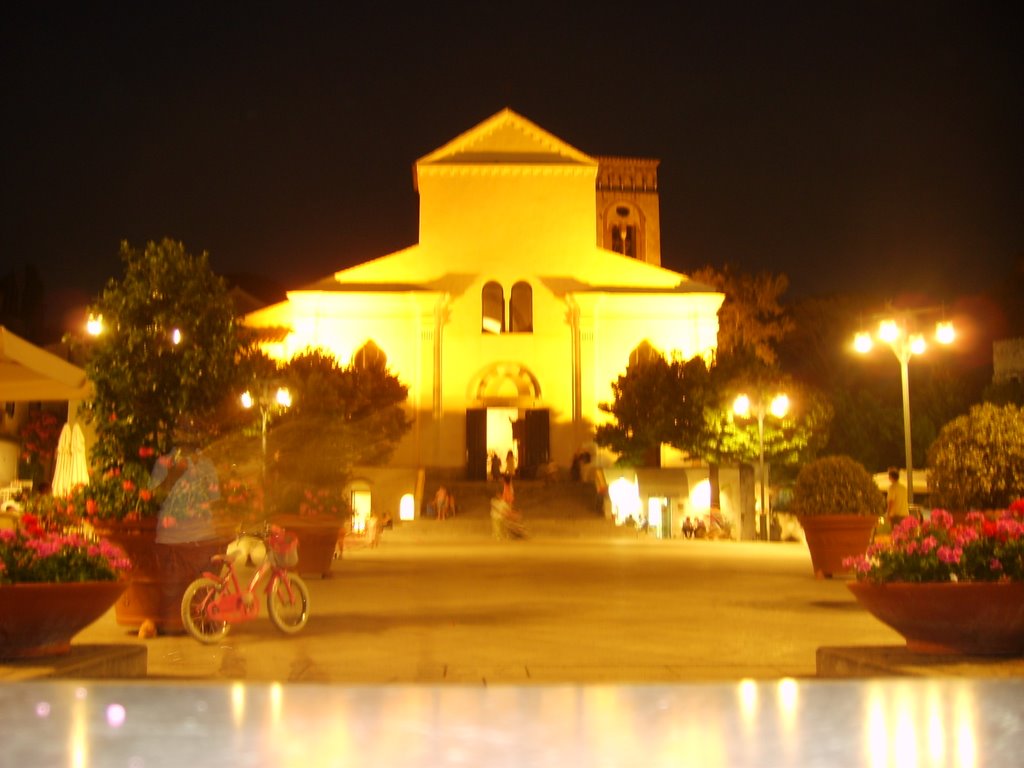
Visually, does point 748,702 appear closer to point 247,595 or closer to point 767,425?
point 247,595

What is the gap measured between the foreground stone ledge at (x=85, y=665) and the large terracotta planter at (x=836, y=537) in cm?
925

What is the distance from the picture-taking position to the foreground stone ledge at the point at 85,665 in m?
5.28

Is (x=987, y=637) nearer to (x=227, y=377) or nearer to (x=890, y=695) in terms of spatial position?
(x=890, y=695)

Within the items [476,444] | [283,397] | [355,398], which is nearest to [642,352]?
[476,444]

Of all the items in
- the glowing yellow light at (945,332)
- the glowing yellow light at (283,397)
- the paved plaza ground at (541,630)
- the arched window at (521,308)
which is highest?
the arched window at (521,308)

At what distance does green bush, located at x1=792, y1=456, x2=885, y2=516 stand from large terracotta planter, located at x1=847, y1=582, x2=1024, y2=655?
25.3ft

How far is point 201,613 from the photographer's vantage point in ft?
27.3

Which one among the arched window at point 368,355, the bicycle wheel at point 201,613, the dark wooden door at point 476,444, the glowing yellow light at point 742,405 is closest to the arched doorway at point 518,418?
the dark wooden door at point 476,444

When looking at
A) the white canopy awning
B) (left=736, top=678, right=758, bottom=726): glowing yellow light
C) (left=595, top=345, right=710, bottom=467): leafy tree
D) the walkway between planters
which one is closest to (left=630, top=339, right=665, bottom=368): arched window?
(left=595, top=345, right=710, bottom=467): leafy tree

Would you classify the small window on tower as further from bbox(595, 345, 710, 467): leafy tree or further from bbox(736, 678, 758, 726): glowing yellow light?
bbox(736, 678, 758, 726): glowing yellow light

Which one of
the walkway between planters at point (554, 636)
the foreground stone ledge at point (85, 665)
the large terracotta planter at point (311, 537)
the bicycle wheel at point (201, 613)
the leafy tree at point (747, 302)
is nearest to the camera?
the foreground stone ledge at point (85, 665)

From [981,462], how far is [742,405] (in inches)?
652

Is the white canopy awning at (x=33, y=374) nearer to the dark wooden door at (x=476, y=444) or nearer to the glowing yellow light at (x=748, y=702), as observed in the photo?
the glowing yellow light at (x=748, y=702)

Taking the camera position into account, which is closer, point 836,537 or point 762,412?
point 836,537
